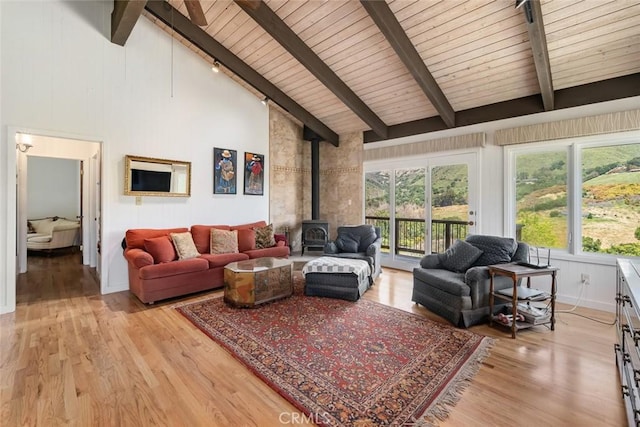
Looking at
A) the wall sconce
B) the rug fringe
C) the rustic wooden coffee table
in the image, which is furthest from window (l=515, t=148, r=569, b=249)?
the wall sconce

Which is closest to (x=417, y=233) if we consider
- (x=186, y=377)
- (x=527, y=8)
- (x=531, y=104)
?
(x=531, y=104)

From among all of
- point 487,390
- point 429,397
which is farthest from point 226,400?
point 487,390

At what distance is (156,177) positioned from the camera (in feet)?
14.2

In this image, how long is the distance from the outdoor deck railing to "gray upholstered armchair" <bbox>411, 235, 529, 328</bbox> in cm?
130

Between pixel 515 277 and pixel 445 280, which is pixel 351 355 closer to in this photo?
pixel 445 280

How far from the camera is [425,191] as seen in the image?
4996 mm

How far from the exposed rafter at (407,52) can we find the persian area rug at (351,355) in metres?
2.89

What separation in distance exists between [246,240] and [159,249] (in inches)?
53.8

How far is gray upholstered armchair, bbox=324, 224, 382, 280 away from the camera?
4.36 metres

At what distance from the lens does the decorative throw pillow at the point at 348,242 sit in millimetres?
4613

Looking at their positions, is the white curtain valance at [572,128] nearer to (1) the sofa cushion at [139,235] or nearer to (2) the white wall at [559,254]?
(2) the white wall at [559,254]

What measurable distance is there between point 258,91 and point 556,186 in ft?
16.2

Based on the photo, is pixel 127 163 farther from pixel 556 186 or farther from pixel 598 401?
pixel 556 186

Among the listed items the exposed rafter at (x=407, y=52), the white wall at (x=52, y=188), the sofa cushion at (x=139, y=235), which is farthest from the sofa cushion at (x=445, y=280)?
the white wall at (x=52, y=188)
